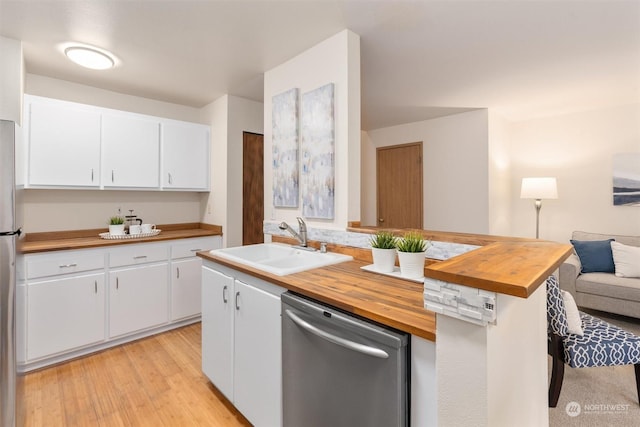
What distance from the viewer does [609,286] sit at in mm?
2871

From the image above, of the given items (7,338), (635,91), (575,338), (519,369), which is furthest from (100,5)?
(635,91)

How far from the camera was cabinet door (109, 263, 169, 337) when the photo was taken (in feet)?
8.51

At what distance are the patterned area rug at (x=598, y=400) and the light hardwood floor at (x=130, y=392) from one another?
1.90 metres

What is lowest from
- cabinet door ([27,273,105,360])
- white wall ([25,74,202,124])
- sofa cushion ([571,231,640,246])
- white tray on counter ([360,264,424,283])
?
cabinet door ([27,273,105,360])

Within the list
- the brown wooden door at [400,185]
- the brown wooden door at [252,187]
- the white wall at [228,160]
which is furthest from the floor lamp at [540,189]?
the white wall at [228,160]

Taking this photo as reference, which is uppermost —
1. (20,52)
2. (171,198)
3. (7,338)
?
(20,52)

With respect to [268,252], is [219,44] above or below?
above

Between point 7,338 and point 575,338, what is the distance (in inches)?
114

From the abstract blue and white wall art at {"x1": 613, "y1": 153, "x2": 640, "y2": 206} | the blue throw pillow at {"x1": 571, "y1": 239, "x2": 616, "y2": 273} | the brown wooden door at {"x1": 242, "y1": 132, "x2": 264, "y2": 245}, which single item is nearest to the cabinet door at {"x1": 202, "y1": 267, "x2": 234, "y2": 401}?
the brown wooden door at {"x1": 242, "y1": 132, "x2": 264, "y2": 245}

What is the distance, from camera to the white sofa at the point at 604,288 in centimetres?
277

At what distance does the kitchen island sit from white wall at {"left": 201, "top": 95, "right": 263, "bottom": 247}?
2.10 metres

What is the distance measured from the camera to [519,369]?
0.99 m

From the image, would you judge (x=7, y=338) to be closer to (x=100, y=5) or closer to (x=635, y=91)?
(x=100, y=5)

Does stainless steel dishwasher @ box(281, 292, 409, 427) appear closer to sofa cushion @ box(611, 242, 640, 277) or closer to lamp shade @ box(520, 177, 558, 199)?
sofa cushion @ box(611, 242, 640, 277)
